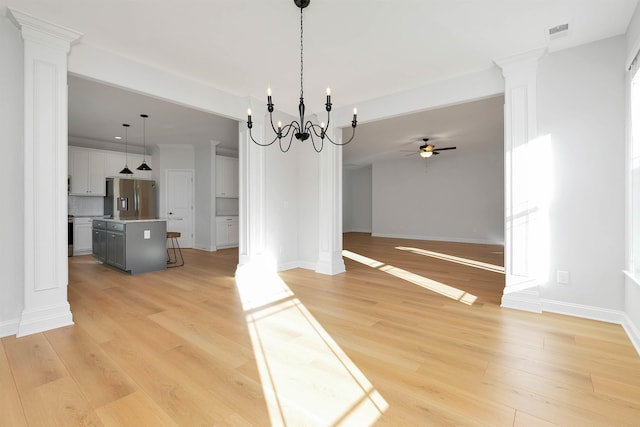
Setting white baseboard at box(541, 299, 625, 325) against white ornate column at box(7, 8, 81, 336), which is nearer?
white ornate column at box(7, 8, 81, 336)

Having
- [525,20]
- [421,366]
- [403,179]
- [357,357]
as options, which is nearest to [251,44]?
[525,20]

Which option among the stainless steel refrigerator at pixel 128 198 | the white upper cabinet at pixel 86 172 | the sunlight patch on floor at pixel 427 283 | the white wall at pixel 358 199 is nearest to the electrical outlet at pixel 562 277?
the sunlight patch on floor at pixel 427 283

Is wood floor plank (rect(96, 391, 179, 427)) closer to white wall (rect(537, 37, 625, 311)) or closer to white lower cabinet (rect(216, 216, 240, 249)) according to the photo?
white wall (rect(537, 37, 625, 311))

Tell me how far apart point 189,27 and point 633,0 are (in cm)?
372

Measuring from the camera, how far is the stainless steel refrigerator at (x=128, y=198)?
728cm

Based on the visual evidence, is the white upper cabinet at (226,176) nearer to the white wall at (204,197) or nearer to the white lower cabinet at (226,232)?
the white wall at (204,197)

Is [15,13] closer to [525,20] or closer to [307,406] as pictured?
[307,406]

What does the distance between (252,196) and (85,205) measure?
17.9ft

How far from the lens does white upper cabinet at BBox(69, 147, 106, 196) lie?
686 centimetres

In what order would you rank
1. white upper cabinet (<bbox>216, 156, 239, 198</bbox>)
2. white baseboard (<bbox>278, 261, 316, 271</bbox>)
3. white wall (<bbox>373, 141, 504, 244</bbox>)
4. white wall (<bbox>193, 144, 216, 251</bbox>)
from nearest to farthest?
white baseboard (<bbox>278, 261, 316, 271</bbox>), white wall (<bbox>193, 144, 216, 251</bbox>), white upper cabinet (<bbox>216, 156, 239, 198</bbox>), white wall (<bbox>373, 141, 504, 244</bbox>)

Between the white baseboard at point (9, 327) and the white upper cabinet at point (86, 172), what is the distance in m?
5.40

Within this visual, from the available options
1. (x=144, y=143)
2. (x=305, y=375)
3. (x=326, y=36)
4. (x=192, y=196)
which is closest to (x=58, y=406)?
(x=305, y=375)

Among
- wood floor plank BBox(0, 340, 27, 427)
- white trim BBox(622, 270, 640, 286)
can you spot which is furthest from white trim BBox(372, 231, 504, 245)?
wood floor plank BBox(0, 340, 27, 427)

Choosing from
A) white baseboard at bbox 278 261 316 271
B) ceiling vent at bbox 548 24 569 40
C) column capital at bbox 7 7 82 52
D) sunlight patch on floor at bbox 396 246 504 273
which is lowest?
sunlight patch on floor at bbox 396 246 504 273
